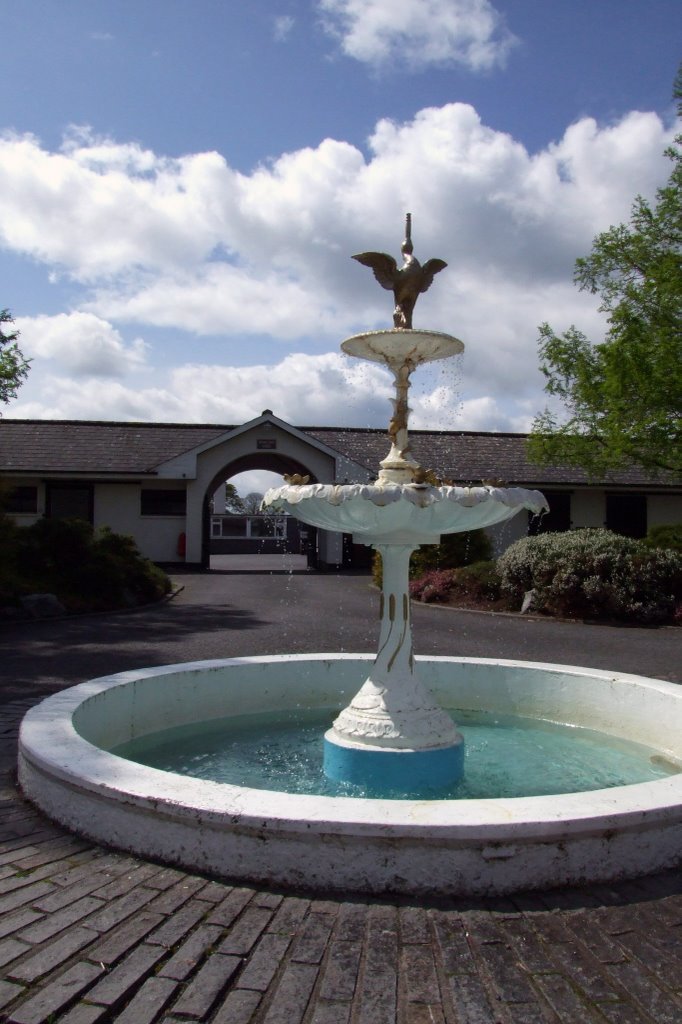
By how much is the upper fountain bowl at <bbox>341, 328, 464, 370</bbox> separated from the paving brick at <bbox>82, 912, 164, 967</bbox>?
148 inches

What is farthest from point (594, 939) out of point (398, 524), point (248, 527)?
point (248, 527)

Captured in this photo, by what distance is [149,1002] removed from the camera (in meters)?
2.68

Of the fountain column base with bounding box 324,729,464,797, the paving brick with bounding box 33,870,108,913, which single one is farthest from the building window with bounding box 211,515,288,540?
the paving brick with bounding box 33,870,108,913

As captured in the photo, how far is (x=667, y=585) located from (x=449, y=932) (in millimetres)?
14818

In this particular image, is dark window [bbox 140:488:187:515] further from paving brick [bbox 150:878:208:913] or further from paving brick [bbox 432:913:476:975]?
paving brick [bbox 432:913:476:975]

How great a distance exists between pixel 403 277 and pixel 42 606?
11482 mm

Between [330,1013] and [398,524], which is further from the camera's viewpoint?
[398,524]

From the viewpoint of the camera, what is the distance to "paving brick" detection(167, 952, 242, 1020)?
264cm

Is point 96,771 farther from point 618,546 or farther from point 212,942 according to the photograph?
point 618,546

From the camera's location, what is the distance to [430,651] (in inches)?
467

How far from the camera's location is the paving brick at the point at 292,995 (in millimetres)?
2602

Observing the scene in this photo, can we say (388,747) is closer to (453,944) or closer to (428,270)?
(453,944)

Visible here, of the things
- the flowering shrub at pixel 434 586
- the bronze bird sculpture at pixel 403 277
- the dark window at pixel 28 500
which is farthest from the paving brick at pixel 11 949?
the dark window at pixel 28 500

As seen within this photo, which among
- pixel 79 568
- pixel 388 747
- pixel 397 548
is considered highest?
pixel 397 548
